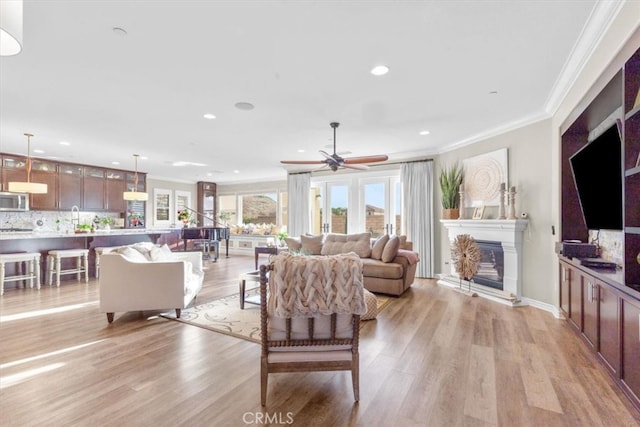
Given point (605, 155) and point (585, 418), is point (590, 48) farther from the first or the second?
point (585, 418)

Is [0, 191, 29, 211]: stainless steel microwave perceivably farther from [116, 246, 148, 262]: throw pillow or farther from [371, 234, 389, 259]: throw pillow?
[371, 234, 389, 259]: throw pillow

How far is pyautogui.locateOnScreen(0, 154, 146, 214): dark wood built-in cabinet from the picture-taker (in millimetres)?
6926

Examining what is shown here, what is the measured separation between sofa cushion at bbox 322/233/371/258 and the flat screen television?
10.4ft

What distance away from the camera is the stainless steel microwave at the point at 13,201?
21.6ft

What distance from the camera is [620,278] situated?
2184 mm

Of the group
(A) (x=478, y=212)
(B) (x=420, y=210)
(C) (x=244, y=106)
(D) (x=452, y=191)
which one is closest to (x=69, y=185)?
(C) (x=244, y=106)

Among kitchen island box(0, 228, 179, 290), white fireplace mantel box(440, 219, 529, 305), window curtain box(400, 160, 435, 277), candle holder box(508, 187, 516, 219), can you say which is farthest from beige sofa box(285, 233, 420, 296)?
kitchen island box(0, 228, 179, 290)

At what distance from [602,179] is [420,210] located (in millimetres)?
3580

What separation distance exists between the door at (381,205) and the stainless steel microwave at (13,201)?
7682mm

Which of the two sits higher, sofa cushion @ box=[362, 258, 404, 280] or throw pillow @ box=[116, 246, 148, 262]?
throw pillow @ box=[116, 246, 148, 262]

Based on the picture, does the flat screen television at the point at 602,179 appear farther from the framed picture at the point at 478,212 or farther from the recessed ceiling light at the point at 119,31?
the recessed ceiling light at the point at 119,31

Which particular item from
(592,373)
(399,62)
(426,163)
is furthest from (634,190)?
(426,163)

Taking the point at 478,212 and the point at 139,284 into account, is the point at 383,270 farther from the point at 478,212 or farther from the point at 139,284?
the point at 139,284

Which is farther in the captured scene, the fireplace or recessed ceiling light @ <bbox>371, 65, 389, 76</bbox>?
the fireplace
